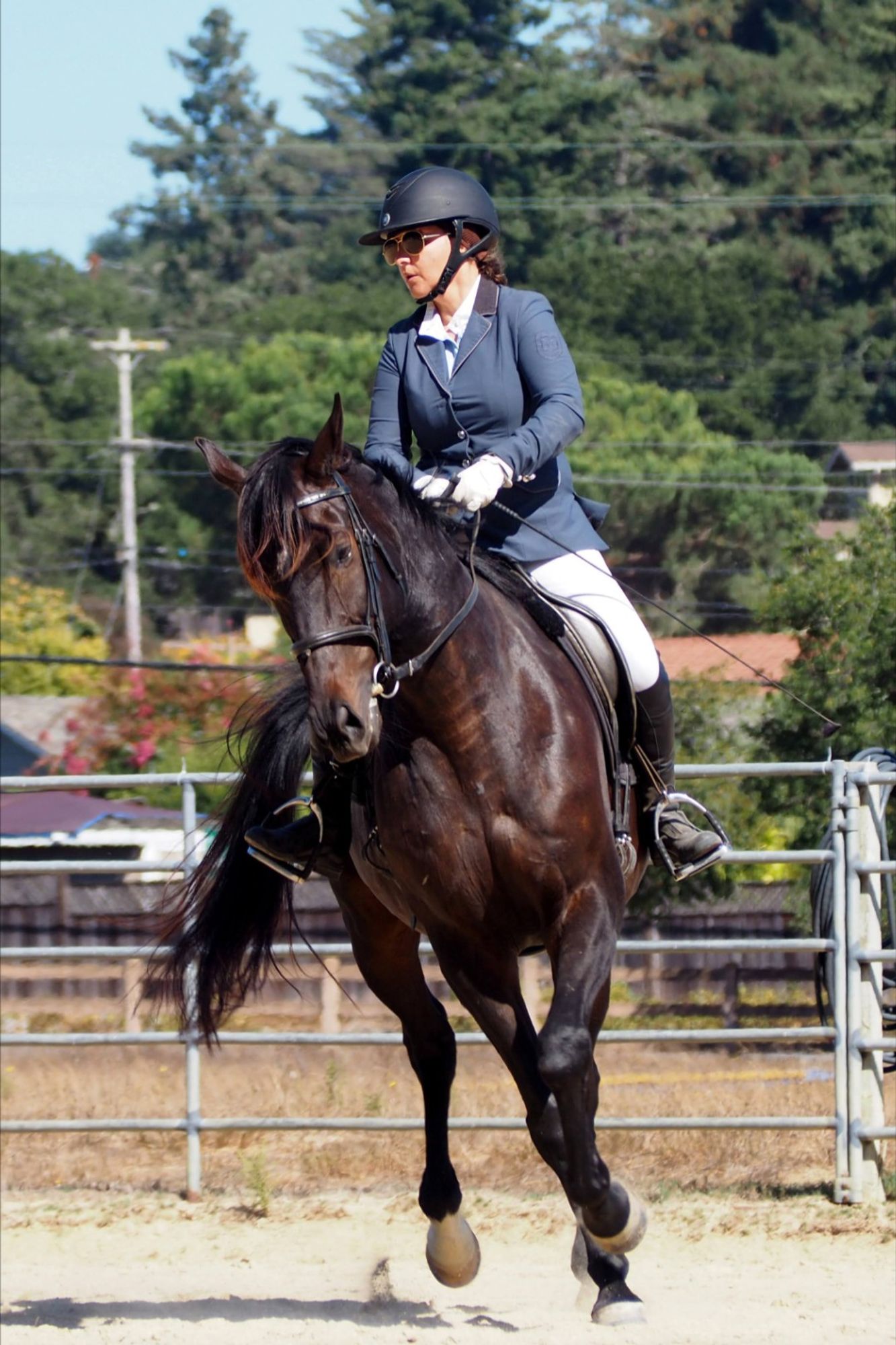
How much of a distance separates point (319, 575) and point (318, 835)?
141 centimetres

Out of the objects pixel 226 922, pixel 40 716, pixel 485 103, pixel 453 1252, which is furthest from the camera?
pixel 485 103

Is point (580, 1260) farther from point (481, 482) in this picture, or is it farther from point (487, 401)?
point (487, 401)

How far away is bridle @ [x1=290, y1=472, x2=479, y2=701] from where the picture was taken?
3664mm

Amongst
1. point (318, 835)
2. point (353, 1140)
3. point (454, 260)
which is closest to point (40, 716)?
point (353, 1140)

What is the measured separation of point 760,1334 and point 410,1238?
184cm

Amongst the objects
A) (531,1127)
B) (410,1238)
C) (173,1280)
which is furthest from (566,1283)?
(531,1127)

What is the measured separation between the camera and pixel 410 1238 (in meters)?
6.61

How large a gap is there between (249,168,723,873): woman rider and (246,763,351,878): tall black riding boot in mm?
28

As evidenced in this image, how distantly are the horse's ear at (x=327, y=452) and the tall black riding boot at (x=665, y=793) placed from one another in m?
1.38

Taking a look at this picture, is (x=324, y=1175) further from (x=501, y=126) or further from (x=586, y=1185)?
(x=501, y=126)

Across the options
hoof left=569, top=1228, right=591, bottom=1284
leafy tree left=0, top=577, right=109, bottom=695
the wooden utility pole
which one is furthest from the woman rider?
leafy tree left=0, top=577, right=109, bottom=695

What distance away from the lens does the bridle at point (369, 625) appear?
366 cm

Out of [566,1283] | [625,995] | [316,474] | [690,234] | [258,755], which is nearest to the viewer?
[316,474]

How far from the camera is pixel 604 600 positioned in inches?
190
